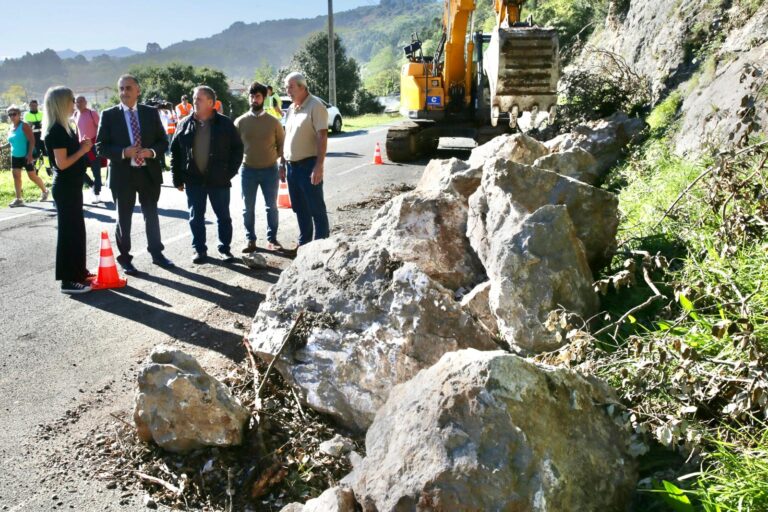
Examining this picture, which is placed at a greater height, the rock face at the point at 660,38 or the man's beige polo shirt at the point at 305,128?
the rock face at the point at 660,38

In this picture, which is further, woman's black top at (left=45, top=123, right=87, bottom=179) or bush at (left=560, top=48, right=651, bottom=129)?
bush at (left=560, top=48, right=651, bottom=129)

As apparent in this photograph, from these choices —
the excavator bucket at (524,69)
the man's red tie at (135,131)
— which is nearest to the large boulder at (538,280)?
the man's red tie at (135,131)

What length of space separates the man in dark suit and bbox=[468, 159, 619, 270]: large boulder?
14.3 ft

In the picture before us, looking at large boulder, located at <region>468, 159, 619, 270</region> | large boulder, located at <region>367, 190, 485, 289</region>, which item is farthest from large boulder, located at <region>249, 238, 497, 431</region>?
large boulder, located at <region>468, 159, 619, 270</region>

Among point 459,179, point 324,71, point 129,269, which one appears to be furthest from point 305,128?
point 324,71

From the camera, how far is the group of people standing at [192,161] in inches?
267

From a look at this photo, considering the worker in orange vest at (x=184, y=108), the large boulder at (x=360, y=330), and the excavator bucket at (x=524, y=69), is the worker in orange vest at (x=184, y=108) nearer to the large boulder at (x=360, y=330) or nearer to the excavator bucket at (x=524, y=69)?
the excavator bucket at (x=524, y=69)

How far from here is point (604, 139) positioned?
959cm

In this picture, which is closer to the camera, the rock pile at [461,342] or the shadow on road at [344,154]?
the rock pile at [461,342]

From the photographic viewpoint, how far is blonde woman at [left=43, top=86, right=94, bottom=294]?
6473 millimetres

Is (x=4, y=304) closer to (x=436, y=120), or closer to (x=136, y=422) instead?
(x=136, y=422)

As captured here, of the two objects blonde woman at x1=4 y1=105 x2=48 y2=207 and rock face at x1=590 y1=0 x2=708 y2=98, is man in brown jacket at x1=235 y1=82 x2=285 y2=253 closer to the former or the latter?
blonde woman at x1=4 y1=105 x2=48 y2=207

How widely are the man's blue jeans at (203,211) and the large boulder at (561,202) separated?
401 cm

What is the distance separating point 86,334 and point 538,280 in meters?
3.95
